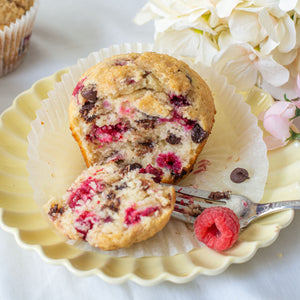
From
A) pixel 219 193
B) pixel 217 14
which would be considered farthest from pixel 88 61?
pixel 219 193

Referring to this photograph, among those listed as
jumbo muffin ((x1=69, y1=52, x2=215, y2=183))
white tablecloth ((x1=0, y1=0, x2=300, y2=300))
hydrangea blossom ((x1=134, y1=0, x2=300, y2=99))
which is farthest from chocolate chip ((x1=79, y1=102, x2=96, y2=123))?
hydrangea blossom ((x1=134, y1=0, x2=300, y2=99))

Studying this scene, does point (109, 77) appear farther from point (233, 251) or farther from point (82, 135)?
point (233, 251)

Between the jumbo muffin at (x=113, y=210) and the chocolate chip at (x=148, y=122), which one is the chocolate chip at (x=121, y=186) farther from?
the chocolate chip at (x=148, y=122)

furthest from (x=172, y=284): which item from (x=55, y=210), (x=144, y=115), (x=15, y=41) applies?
(x=15, y=41)

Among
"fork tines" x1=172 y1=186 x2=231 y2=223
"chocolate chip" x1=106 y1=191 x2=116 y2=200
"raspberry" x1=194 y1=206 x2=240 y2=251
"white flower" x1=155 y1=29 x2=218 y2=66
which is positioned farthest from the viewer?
"white flower" x1=155 y1=29 x2=218 y2=66

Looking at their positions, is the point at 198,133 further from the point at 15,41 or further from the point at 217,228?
the point at 15,41

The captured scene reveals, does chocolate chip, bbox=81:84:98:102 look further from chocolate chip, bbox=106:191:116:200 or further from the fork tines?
the fork tines
